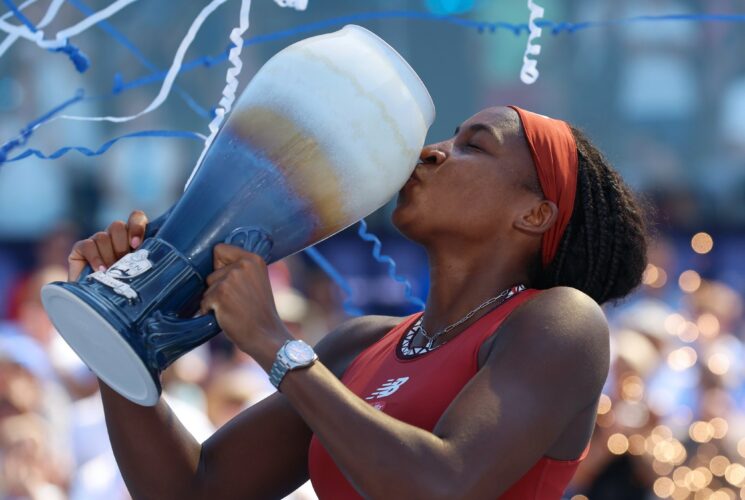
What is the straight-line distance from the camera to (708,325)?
5.59 metres

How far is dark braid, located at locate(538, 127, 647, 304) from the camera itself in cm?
205

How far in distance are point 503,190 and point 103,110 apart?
452 cm

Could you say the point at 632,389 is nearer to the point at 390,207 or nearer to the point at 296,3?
the point at 390,207

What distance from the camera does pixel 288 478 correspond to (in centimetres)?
212

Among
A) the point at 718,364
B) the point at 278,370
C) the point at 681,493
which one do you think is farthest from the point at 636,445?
the point at 278,370

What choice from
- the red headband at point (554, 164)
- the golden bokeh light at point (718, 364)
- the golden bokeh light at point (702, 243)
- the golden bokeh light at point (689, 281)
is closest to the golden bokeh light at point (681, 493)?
the golden bokeh light at point (718, 364)

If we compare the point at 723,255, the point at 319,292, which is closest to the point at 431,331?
the point at 319,292

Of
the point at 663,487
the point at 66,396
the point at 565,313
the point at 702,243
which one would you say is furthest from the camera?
the point at 702,243

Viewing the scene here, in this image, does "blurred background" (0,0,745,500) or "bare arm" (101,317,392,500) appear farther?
"blurred background" (0,0,745,500)

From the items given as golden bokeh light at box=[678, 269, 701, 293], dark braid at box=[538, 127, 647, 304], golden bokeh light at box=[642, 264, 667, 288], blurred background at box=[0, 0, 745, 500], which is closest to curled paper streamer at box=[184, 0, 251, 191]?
dark braid at box=[538, 127, 647, 304]

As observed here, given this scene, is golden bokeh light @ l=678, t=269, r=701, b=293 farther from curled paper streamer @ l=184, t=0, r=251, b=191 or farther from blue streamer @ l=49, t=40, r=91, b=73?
blue streamer @ l=49, t=40, r=91, b=73

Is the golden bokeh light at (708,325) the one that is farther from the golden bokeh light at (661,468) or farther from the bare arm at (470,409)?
the bare arm at (470,409)

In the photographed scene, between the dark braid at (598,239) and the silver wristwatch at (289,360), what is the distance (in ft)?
1.99

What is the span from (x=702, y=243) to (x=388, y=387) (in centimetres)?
503
